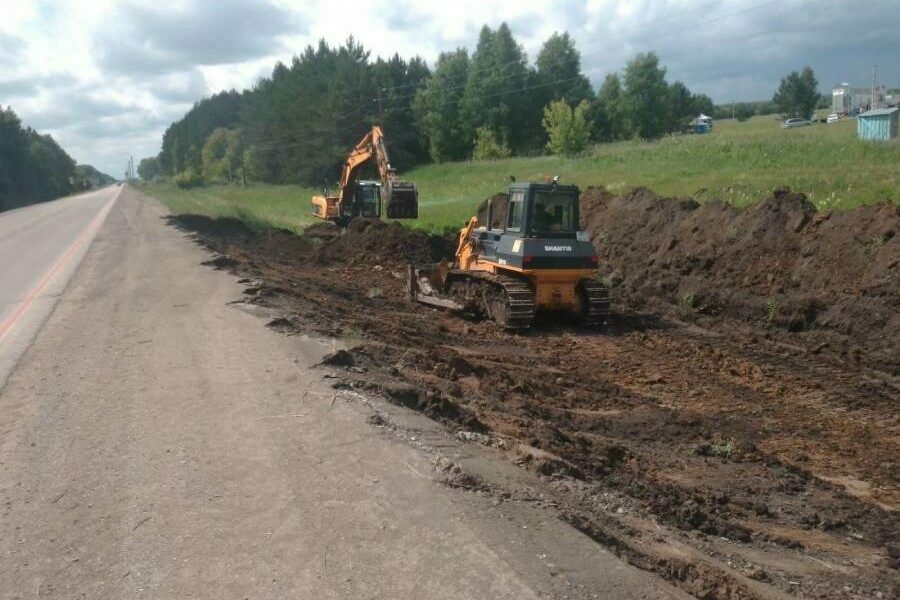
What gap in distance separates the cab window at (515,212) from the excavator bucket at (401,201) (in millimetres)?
13926

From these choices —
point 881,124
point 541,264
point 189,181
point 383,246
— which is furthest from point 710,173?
point 189,181

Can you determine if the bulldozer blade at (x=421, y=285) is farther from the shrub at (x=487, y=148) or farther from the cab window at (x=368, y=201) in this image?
the shrub at (x=487, y=148)

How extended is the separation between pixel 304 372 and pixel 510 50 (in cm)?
8789

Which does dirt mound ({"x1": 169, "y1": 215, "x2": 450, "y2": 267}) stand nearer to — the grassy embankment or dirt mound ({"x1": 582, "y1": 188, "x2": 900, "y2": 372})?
the grassy embankment

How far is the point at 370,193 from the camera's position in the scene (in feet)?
110

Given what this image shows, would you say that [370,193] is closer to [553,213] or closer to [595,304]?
[553,213]

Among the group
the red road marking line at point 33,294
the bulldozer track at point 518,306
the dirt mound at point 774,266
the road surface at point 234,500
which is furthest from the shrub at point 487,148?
the road surface at point 234,500

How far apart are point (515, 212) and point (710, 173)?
16460mm

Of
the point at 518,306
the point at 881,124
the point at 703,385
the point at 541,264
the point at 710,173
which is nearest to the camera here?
the point at 703,385

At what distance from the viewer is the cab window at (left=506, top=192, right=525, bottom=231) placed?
15235 millimetres

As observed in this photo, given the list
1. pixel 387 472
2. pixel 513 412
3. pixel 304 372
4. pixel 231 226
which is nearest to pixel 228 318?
pixel 304 372

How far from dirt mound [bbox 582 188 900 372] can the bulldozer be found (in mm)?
2496

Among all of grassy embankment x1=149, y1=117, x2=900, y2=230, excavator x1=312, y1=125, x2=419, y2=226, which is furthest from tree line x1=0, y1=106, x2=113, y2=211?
excavator x1=312, y1=125, x2=419, y2=226

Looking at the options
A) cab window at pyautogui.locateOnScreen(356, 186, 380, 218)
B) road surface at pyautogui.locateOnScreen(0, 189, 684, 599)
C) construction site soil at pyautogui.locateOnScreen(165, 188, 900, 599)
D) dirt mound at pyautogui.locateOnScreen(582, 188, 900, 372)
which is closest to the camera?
road surface at pyautogui.locateOnScreen(0, 189, 684, 599)
